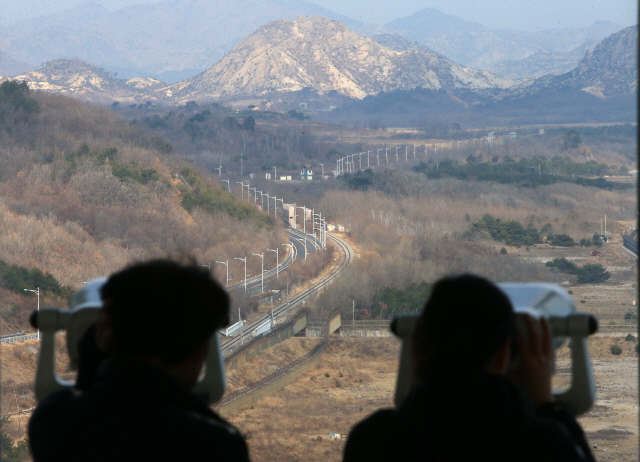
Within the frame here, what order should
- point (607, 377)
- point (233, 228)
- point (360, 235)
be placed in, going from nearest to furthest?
point (607, 377), point (233, 228), point (360, 235)

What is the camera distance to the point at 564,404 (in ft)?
4.40

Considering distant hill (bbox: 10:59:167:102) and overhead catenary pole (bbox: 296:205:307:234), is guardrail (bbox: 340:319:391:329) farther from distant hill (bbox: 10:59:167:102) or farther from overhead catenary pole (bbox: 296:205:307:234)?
distant hill (bbox: 10:59:167:102)

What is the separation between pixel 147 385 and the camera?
3.76 ft

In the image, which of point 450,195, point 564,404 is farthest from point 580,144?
point 564,404

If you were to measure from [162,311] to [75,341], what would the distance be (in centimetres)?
29

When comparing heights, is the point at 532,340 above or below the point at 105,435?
above

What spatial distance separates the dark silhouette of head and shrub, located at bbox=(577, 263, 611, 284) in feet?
133

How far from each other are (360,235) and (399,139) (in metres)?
56.6

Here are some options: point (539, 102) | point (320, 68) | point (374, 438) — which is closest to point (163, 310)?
point (374, 438)

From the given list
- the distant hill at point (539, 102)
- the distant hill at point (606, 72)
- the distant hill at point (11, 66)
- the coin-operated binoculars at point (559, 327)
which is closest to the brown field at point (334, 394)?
the coin-operated binoculars at point (559, 327)

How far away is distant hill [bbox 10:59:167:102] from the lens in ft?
337

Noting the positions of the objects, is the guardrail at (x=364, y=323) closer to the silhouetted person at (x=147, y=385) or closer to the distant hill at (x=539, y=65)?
the silhouetted person at (x=147, y=385)

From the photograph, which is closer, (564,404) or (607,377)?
(564,404)

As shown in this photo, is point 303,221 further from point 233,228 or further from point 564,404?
point 564,404
